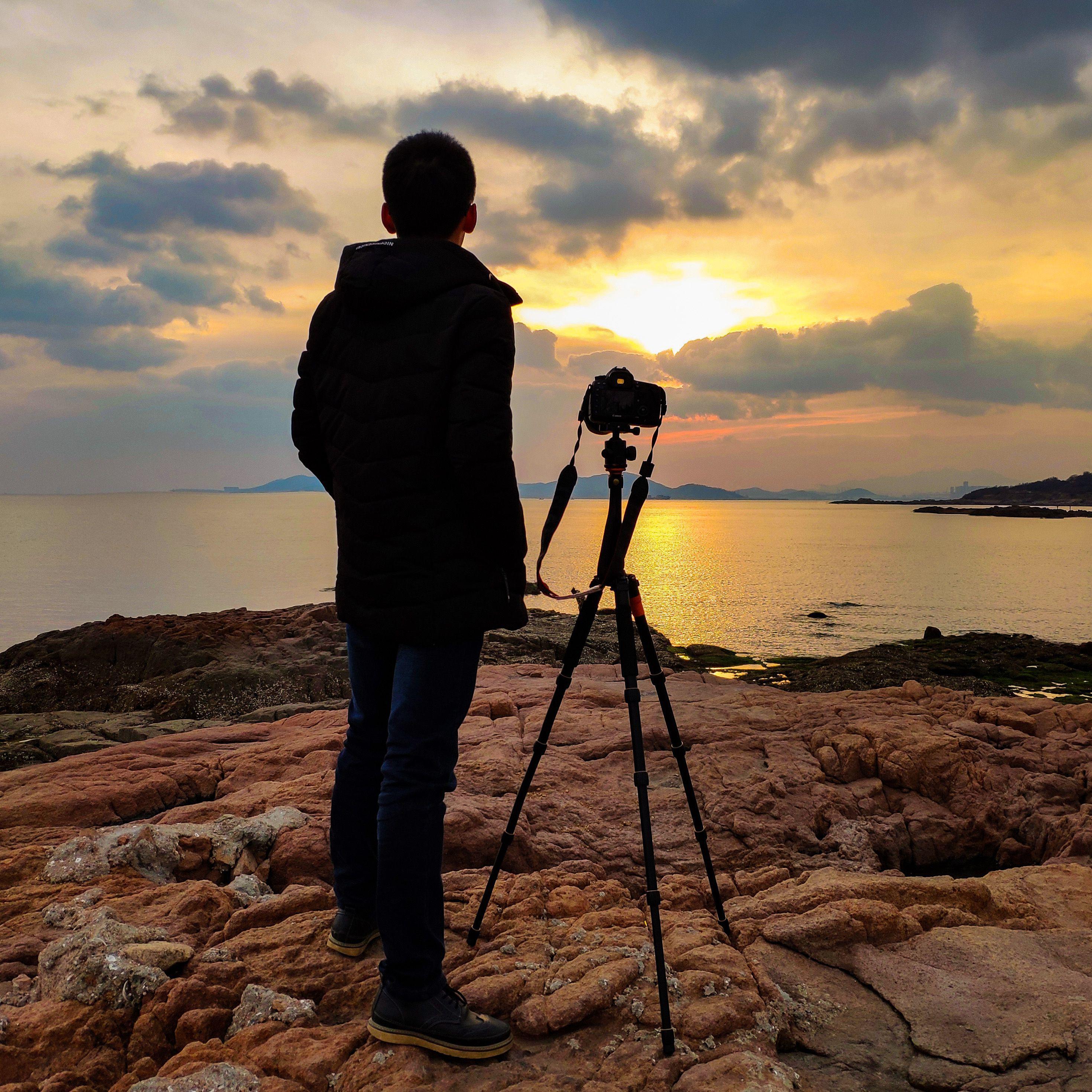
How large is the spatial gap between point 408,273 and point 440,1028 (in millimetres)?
2360

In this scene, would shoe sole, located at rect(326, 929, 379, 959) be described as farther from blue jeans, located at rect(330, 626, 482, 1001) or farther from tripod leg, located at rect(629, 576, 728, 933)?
tripod leg, located at rect(629, 576, 728, 933)

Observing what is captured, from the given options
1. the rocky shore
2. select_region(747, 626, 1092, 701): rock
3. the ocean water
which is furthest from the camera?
the ocean water

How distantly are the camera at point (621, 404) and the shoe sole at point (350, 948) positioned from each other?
87.2 inches

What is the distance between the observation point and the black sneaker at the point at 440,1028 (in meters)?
2.32

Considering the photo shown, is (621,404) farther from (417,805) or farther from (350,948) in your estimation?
(350,948)

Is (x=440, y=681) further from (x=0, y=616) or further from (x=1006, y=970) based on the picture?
(x=0, y=616)

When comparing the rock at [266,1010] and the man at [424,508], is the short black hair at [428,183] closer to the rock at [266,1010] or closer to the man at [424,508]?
the man at [424,508]

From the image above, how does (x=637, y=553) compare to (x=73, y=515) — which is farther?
(x=73, y=515)

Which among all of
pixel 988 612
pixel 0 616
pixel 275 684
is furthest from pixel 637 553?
pixel 275 684

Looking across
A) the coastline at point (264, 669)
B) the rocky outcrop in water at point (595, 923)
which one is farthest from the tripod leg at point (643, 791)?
the coastline at point (264, 669)

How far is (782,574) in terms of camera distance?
4450 centimetres

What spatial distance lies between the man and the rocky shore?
1.21ft

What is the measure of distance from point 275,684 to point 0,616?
18.1 meters

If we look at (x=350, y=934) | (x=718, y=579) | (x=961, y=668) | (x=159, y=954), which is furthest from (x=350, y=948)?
(x=718, y=579)
